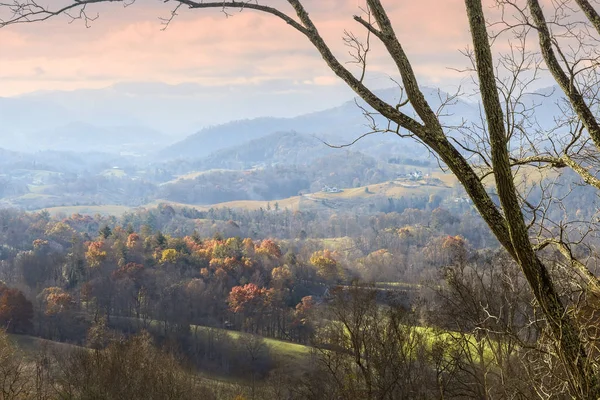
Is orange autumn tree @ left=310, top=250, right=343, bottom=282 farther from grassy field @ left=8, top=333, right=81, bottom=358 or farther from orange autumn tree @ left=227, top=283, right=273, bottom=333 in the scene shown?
grassy field @ left=8, top=333, right=81, bottom=358

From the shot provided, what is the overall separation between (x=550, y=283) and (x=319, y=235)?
425 ft

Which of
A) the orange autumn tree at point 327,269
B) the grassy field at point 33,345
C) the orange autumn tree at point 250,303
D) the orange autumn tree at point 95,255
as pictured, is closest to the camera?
the grassy field at point 33,345

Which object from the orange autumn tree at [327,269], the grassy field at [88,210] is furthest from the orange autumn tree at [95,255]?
the grassy field at [88,210]

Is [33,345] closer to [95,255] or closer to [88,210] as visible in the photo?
[95,255]

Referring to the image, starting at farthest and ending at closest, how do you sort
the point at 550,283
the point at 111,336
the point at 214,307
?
the point at 214,307
the point at 111,336
the point at 550,283

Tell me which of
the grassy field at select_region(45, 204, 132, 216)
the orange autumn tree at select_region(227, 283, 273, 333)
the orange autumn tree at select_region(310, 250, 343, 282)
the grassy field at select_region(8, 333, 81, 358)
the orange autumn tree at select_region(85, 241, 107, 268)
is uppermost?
the grassy field at select_region(45, 204, 132, 216)

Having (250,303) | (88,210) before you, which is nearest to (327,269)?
(250,303)

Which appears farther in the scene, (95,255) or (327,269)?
(327,269)

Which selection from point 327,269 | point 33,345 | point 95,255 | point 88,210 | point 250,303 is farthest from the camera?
point 88,210

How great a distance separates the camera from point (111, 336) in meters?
44.5

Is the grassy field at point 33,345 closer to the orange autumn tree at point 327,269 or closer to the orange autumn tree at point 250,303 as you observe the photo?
the orange autumn tree at point 250,303

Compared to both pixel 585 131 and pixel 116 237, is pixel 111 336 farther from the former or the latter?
pixel 585 131

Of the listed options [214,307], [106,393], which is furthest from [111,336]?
[106,393]

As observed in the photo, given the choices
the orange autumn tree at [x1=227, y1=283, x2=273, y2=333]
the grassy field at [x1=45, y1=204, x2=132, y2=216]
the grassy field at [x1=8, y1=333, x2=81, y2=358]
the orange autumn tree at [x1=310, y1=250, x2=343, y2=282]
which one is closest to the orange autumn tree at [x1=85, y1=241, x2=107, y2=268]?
the grassy field at [x1=8, y1=333, x2=81, y2=358]
